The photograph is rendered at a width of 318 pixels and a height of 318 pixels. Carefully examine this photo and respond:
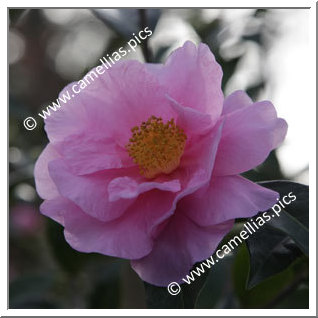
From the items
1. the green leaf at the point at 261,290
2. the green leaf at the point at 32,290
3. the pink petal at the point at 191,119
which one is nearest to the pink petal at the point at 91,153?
the pink petal at the point at 191,119

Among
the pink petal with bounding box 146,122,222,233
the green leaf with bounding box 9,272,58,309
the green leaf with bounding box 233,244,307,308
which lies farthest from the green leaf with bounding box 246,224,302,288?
the green leaf with bounding box 9,272,58,309

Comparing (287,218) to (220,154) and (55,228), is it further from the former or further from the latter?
(55,228)

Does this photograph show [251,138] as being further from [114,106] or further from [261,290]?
[261,290]

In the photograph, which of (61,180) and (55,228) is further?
(55,228)

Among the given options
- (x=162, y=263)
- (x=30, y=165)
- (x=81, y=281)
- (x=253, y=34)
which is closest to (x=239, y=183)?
(x=162, y=263)

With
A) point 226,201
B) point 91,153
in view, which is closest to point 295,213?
point 226,201
